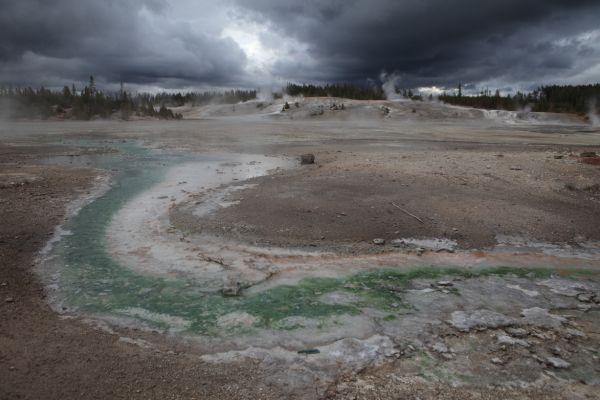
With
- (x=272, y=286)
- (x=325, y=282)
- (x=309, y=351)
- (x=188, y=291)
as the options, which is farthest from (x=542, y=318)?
(x=188, y=291)

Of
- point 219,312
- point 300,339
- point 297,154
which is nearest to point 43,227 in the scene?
point 219,312

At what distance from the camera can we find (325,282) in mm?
4914

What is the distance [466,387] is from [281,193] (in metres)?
6.11

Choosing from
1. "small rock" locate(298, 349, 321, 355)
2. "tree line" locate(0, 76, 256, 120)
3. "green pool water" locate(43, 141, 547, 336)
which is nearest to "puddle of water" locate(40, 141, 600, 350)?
"green pool water" locate(43, 141, 547, 336)

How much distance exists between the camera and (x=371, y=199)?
8164 mm

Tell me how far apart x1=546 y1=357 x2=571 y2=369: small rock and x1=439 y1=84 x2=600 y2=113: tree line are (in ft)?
199

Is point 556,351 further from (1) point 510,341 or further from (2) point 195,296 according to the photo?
(2) point 195,296

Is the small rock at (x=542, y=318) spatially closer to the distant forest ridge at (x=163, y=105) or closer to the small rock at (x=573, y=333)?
the small rock at (x=573, y=333)

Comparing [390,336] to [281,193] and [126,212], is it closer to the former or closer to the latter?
[281,193]

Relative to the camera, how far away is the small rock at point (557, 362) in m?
3.29

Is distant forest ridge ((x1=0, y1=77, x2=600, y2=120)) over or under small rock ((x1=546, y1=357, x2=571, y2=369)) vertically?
over

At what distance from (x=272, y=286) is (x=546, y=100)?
2782 inches

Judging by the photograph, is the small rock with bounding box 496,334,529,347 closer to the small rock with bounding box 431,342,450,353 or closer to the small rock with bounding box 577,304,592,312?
the small rock with bounding box 431,342,450,353

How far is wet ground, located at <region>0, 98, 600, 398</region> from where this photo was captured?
324cm
